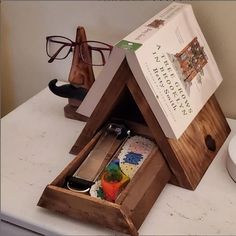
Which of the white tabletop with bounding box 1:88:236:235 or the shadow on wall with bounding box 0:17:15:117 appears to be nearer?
the white tabletop with bounding box 1:88:236:235

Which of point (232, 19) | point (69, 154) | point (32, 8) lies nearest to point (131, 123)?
point (69, 154)

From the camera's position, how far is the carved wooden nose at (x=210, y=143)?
0.67 meters

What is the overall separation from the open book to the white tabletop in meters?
0.09

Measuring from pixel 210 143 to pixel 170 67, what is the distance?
145mm

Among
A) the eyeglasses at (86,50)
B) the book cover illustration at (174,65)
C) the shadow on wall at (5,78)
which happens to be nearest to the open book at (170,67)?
the book cover illustration at (174,65)

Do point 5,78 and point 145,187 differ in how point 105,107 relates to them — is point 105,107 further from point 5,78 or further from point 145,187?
point 5,78

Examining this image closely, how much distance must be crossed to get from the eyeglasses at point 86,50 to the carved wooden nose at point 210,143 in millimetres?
214

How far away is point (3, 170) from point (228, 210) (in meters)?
0.32

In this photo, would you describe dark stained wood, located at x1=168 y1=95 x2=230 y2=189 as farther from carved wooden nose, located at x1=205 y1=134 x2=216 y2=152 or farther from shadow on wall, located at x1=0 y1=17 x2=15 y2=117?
shadow on wall, located at x1=0 y1=17 x2=15 y2=117

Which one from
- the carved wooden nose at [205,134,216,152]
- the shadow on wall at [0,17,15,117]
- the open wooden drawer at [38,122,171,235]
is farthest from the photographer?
the shadow on wall at [0,17,15,117]

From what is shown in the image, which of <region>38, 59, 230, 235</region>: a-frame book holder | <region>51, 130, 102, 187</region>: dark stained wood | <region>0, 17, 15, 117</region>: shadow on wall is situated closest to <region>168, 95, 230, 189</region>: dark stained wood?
<region>38, 59, 230, 235</region>: a-frame book holder

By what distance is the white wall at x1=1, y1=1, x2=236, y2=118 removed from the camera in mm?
732

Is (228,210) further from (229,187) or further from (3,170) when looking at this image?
(3,170)

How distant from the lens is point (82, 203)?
0.52 meters
